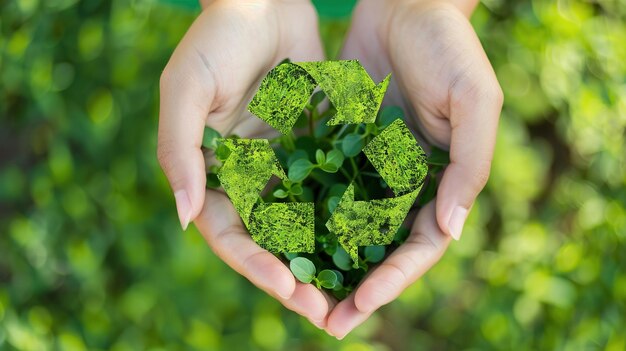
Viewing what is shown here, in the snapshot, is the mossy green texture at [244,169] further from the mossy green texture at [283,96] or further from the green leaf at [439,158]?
the green leaf at [439,158]

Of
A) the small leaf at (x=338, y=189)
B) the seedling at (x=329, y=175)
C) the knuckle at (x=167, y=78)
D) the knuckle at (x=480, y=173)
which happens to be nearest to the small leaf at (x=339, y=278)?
the seedling at (x=329, y=175)

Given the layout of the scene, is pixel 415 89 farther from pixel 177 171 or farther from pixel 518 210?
pixel 518 210

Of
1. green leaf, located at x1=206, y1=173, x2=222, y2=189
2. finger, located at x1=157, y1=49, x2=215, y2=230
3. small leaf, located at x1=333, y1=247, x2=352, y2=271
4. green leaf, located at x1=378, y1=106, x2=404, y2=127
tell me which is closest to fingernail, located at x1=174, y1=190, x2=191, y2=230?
finger, located at x1=157, y1=49, x2=215, y2=230

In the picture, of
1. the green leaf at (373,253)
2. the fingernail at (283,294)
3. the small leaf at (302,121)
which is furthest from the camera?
the small leaf at (302,121)

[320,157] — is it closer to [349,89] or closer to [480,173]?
[349,89]

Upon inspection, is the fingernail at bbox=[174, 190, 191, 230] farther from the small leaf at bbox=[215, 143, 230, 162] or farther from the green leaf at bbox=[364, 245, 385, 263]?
the green leaf at bbox=[364, 245, 385, 263]

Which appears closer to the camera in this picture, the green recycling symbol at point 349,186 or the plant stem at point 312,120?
the green recycling symbol at point 349,186
